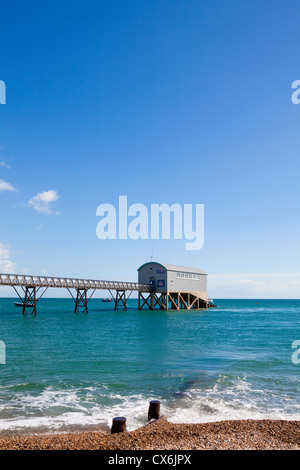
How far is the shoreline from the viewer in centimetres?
766

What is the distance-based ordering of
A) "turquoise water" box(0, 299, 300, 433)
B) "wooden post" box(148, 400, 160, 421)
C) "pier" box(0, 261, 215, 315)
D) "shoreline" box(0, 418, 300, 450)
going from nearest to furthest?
1. "shoreline" box(0, 418, 300, 450)
2. "wooden post" box(148, 400, 160, 421)
3. "turquoise water" box(0, 299, 300, 433)
4. "pier" box(0, 261, 215, 315)

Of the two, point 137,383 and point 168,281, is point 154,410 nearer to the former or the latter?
point 137,383

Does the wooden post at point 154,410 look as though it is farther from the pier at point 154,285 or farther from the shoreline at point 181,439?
the pier at point 154,285

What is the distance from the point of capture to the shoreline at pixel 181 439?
7660 millimetres

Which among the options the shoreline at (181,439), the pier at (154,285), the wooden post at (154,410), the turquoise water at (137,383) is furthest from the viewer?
the pier at (154,285)

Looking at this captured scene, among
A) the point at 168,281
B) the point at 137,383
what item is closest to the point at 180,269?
the point at 168,281

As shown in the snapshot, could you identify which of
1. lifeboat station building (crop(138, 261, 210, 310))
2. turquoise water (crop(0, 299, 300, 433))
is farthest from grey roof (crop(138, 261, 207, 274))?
turquoise water (crop(0, 299, 300, 433))

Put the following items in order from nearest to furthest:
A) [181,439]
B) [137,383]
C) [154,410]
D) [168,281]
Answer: [181,439]
[154,410]
[137,383]
[168,281]

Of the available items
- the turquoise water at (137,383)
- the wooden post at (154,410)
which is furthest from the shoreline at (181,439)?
the turquoise water at (137,383)

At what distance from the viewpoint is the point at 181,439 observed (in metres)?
8.05

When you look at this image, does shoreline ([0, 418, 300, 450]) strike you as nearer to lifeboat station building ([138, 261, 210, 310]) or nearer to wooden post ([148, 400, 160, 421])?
wooden post ([148, 400, 160, 421])
